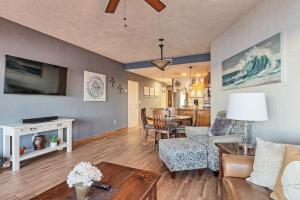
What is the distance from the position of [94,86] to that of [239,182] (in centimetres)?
442

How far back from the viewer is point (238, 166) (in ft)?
5.27

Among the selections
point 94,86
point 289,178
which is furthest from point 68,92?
point 289,178

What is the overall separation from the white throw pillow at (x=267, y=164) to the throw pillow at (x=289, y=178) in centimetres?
9

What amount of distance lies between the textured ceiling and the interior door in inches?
122

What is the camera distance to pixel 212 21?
3111 millimetres

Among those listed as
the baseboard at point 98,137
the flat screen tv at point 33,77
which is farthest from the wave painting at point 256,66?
the baseboard at point 98,137

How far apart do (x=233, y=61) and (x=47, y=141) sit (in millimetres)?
4125

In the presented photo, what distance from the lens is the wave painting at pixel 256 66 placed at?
83.7 inches

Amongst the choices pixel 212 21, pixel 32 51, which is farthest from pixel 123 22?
pixel 32 51

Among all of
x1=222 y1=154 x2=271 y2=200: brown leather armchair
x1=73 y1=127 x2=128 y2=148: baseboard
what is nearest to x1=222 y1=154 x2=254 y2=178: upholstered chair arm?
x1=222 y1=154 x2=271 y2=200: brown leather armchair

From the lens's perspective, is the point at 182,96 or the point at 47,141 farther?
the point at 182,96

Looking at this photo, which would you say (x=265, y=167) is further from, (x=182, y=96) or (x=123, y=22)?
(x=182, y=96)

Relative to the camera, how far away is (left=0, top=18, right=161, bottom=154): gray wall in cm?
308

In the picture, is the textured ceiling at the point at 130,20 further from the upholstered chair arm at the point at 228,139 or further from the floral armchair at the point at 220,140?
the upholstered chair arm at the point at 228,139
